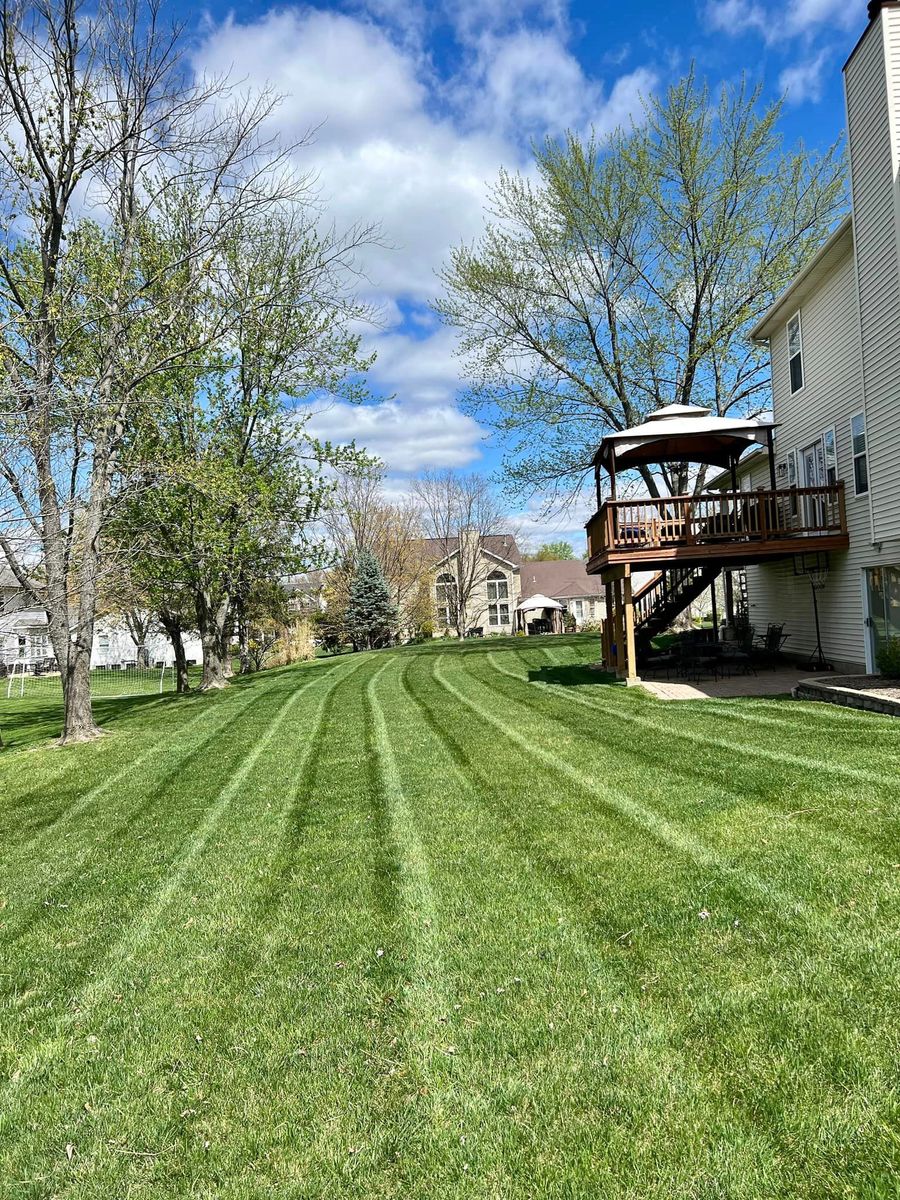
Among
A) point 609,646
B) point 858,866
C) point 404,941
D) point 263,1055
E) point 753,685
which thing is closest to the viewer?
point 263,1055

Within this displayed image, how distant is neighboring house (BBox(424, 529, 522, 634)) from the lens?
4269cm

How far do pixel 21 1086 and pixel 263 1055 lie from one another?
0.94 meters

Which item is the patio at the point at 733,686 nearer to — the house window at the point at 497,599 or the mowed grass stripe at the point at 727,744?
the mowed grass stripe at the point at 727,744

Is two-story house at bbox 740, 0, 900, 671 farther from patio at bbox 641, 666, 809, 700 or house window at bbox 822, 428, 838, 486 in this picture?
patio at bbox 641, 666, 809, 700

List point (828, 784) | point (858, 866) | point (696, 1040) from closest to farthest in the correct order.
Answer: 1. point (696, 1040)
2. point (858, 866)
3. point (828, 784)

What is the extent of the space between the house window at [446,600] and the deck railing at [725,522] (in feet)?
97.8

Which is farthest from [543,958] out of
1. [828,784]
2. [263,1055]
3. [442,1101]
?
[828,784]

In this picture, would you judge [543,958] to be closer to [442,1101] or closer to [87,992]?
[442,1101]

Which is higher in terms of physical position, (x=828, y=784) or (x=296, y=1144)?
(x=828, y=784)

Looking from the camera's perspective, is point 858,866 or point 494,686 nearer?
point 858,866

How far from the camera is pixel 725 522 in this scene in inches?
512

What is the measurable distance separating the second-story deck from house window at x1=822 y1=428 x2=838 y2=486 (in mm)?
579

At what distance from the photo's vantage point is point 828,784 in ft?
18.3

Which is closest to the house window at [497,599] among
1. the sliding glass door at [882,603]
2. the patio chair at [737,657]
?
the patio chair at [737,657]
